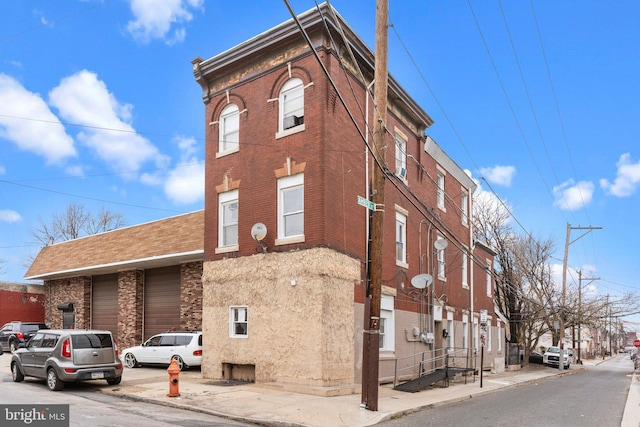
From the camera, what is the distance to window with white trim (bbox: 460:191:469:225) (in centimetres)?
2871

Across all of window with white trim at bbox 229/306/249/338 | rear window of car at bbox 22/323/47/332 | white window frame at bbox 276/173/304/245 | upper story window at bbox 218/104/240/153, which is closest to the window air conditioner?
white window frame at bbox 276/173/304/245

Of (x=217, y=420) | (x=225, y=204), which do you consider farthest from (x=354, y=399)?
(x=225, y=204)

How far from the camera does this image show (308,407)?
12.7 m

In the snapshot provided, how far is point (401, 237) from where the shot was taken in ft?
68.6

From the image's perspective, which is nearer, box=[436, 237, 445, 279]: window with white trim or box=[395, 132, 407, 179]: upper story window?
box=[395, 132, 407, 179]: upper story window

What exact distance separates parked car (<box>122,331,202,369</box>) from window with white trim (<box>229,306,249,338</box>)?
2.18 metres

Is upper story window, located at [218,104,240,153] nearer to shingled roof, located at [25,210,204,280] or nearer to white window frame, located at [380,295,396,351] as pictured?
shingled roof, located at [25,210,204,280]

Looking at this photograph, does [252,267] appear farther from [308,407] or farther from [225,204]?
[308,407]

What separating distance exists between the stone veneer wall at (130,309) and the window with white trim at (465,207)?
1575 cm

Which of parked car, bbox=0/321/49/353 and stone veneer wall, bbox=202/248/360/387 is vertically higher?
stone veneer wall, bbox=202/248/360/387

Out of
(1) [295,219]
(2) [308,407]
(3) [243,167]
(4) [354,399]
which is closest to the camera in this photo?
(2) [308,407]

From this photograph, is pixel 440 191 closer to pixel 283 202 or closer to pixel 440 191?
pixel 440 191

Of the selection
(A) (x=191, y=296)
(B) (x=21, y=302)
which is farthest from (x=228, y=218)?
(B) (x=21, y=302)

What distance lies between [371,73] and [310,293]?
804cm
